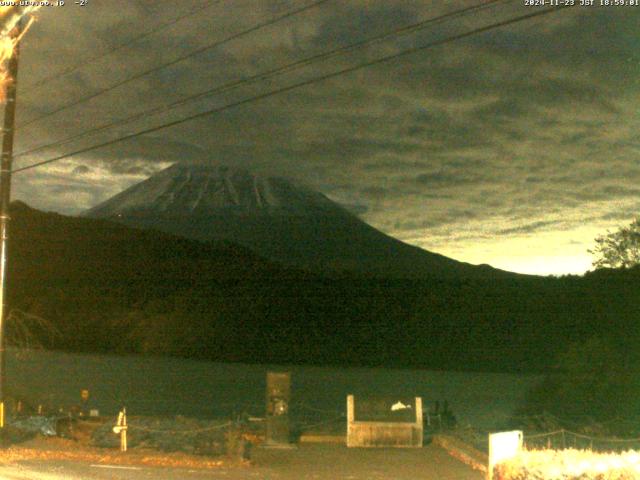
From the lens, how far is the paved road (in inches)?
570

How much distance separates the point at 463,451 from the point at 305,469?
12.9ft

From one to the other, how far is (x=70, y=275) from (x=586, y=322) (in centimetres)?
6942

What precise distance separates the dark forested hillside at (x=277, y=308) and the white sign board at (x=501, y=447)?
3387 cm

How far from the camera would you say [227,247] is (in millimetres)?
144625

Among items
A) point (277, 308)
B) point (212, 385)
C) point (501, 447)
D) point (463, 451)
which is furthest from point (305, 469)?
point (277, 308)

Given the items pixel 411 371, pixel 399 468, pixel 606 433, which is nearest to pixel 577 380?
pixel 606 433

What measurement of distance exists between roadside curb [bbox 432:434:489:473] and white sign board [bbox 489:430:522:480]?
13.2 ft

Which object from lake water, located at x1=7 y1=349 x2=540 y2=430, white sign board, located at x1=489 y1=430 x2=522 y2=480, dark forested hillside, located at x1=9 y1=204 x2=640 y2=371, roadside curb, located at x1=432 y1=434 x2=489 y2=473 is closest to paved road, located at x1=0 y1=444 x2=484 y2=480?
roadside curb, located at x1=432 y1=434 x2=489 y2=473

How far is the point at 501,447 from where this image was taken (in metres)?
11.4

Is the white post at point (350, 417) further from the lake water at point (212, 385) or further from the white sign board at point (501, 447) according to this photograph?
the lake water at point (212, 385)

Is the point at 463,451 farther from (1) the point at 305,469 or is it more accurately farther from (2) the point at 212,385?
(2) the point at 212,385

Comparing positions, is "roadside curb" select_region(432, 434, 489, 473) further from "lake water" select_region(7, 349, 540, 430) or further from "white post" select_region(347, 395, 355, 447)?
"lake water" select_region(7, 349, 540, 430)

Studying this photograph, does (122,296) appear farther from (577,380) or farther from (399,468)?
(399,468)

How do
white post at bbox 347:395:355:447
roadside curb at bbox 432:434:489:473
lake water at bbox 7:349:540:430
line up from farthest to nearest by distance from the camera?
lake water at bbox 7:349:540:430, white post at bbox 347:395:355:447, roadside curb at bbox 432:434:489:473
